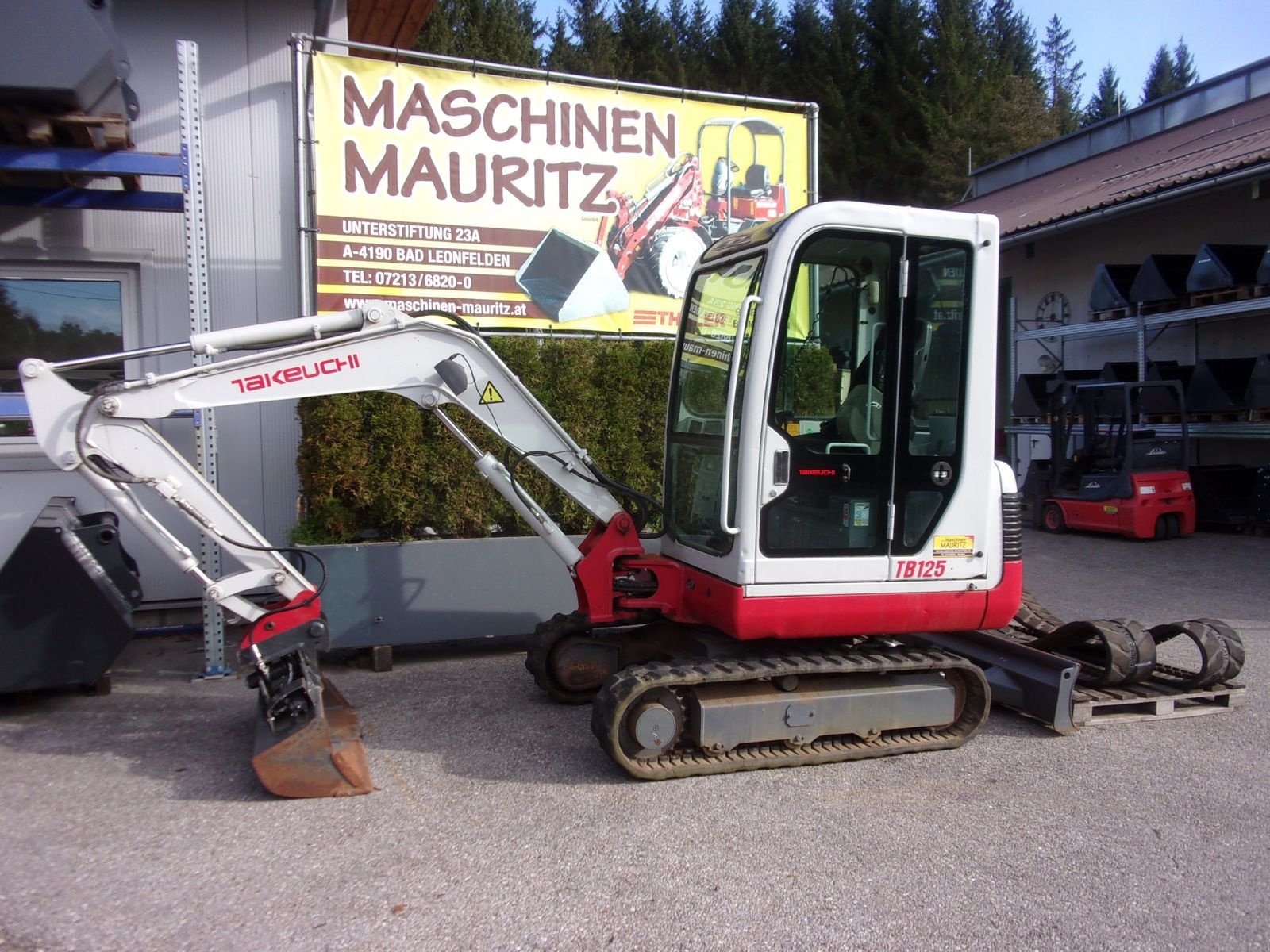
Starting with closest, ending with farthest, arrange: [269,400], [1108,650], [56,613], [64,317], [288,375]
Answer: [288,375]
[269,400]
[56,613]
[1108,650]
[64,317]

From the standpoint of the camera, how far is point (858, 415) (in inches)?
197

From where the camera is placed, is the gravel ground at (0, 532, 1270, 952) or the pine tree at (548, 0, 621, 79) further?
the pine tree at (548, 0, 621, 79)

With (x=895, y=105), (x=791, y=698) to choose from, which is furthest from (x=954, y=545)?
(x=895, y=105)

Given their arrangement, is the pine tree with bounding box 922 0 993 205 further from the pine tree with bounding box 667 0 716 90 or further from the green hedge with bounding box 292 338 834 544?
the green hedge with bounding box 292 338 834 544

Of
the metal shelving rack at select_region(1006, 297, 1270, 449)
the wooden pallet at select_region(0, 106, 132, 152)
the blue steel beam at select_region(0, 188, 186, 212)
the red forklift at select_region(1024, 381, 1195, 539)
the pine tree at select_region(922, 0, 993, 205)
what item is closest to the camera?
the wooden pallet at select_region(0, 106, 132, 152)

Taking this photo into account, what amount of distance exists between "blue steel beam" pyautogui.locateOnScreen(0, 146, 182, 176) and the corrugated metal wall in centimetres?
138

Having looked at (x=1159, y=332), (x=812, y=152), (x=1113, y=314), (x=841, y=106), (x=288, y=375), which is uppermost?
(x=841, y=106)

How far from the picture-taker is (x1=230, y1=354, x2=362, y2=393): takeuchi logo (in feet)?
16.2

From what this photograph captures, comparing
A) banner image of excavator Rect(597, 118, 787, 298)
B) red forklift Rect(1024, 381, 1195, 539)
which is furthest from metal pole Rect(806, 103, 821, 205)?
red forklift Rect(1024, 381, 1195, 539)

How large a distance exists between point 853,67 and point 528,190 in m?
27.5

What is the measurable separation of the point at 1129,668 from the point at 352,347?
4.54m

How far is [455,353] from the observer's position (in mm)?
5270

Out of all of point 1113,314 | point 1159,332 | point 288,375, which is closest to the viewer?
point 288,375

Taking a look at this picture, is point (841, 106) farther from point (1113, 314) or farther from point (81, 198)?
point (81, 198)
